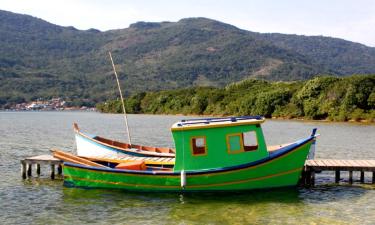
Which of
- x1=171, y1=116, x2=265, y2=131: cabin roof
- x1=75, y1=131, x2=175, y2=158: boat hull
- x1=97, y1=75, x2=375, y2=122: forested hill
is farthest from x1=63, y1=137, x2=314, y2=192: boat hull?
x1=97, y1=75, x2=375, y2=122: forested hill

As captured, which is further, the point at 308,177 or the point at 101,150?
the point at 101,150

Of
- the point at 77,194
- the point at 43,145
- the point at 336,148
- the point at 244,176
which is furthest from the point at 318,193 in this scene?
the point at 43,145

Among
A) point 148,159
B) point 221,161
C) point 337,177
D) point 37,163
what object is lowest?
point 337,177

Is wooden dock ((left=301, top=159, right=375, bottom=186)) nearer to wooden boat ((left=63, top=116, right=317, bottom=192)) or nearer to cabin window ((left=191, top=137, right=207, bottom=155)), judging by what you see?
wooden boat ((left=63, top=116, right=317, bottom=192))

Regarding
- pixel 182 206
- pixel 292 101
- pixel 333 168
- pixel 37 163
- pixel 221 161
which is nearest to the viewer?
pixel 182 206

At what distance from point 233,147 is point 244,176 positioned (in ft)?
5.31

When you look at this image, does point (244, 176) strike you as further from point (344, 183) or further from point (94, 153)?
point (94, 153)

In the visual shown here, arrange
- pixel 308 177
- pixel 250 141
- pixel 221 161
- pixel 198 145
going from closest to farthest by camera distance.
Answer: pixel 221 161
pixel 198 145
pixel 250 141
pixel 308 177

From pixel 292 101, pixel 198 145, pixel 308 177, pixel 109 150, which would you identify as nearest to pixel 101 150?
pixel 109 150

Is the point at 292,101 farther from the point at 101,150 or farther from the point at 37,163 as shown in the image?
the point at 37,163

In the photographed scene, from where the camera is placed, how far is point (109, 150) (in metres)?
28.3

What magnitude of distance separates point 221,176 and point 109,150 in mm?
9258

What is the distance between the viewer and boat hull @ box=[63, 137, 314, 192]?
22.1 meters

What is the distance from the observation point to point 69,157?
2433 cm
